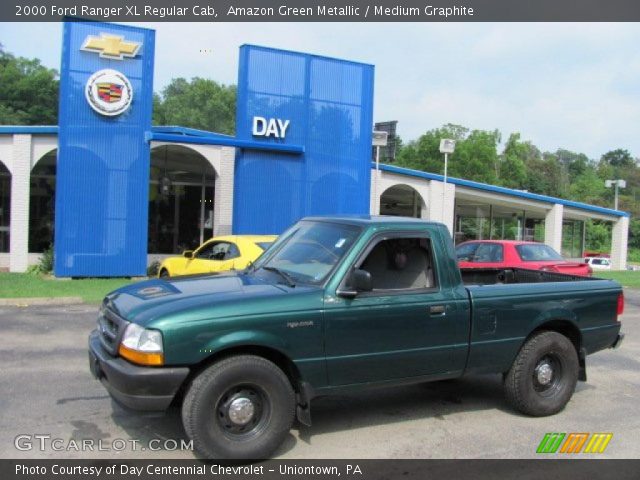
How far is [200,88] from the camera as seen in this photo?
78.1m

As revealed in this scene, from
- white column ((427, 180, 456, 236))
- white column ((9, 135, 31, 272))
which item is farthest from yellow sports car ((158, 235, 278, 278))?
white column ((427, 180, 456, 236))

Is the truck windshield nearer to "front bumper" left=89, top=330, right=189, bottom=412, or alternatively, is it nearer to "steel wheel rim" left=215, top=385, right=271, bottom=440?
"steel wheel rim" left=215, top=385, right=271, bottom=440

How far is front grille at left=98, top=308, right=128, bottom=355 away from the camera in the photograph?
4340 mm

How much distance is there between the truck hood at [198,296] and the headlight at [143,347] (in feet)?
0.25

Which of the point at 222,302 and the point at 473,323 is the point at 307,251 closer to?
the point at 222,302

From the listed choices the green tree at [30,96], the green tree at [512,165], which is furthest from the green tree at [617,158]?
the green tree at [30,96]

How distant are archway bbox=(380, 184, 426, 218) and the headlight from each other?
76.2 ft

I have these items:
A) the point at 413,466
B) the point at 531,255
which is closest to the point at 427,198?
the point at 531,255

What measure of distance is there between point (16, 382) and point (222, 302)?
3.26m

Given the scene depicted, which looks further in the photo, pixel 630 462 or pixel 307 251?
pixel 307 251

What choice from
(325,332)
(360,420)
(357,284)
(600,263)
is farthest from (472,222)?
(325,332)

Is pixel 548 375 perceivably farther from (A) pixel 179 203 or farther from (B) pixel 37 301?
(A) pixel 179 203

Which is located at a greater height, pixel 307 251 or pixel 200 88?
pixel 200 88

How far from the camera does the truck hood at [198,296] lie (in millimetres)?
4254
